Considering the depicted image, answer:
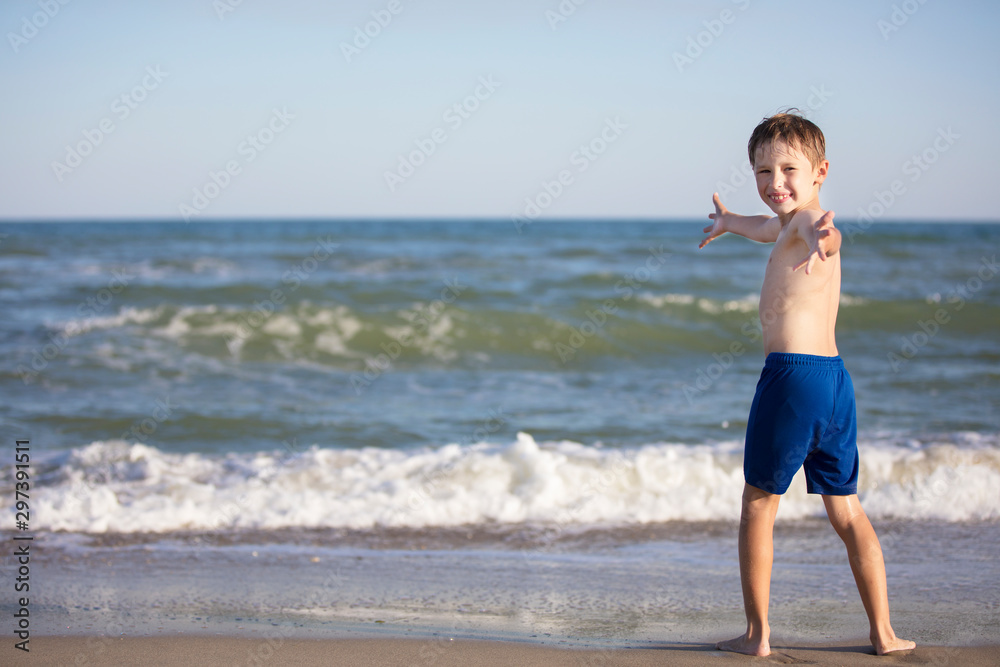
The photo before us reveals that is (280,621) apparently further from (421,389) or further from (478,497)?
(421,389)

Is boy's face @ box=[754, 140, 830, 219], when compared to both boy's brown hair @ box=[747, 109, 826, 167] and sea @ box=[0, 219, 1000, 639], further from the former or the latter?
sea @ box=[0, 219, 1000, 639]

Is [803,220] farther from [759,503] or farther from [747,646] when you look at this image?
[747,646]

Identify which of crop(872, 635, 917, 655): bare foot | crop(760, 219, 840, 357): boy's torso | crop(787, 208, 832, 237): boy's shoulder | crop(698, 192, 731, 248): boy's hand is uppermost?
crop(698, 192, 731, 248): boy's hand

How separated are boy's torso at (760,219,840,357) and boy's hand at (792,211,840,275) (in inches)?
3.8

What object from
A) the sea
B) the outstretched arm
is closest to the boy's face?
the outstretched arm

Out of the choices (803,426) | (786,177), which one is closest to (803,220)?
(786,177)

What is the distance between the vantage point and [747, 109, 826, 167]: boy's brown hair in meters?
2.36

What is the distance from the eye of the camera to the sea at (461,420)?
4141 mm

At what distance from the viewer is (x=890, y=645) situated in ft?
8.23

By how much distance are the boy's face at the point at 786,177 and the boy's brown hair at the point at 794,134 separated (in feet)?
0.04

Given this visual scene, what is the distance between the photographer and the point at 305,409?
7082 millimetres

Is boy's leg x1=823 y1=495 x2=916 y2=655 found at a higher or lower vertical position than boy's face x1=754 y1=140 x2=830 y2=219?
lower

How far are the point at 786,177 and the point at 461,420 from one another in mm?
4588

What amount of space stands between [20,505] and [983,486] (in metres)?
5.40
